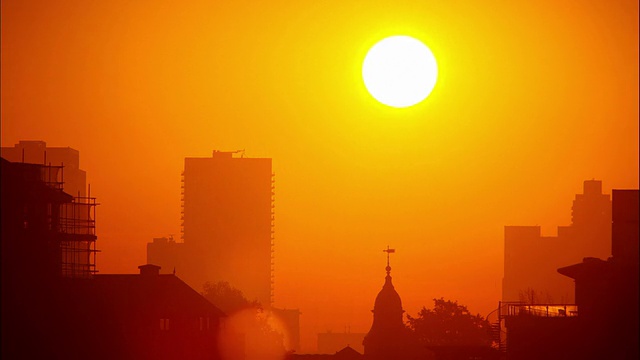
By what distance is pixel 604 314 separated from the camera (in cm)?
8619

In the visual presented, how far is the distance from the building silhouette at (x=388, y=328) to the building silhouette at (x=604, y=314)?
48.1 meters

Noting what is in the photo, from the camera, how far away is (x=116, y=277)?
142m

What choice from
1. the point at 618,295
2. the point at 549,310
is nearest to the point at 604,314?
the point at 618,295

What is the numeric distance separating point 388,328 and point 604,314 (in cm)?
6970

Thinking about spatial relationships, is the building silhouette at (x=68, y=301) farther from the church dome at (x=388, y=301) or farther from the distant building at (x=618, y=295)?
the distant building at (x=618, y=295)

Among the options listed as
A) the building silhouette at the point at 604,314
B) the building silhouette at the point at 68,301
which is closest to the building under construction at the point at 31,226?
the building silhouette at the point at 68,301

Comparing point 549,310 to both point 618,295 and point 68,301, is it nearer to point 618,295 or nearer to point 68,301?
point 618,295

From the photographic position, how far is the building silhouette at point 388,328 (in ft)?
508

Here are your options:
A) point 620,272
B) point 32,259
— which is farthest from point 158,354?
point 620,272

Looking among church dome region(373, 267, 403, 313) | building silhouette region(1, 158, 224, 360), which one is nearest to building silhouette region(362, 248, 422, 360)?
church dome region(373, 267, 403, 313)

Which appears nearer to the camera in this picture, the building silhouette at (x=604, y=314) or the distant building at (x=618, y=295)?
the distant building at (x=618, y=295)

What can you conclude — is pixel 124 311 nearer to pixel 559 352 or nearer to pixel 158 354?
pixel 158 354

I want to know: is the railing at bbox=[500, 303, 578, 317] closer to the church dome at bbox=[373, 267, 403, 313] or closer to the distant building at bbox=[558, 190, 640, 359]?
the distant building at bbox=[558, 190, 640, 359]

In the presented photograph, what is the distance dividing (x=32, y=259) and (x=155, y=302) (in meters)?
47.0
